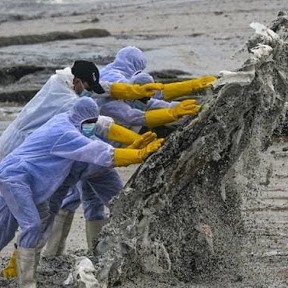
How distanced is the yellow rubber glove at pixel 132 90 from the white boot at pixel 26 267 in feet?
6.18

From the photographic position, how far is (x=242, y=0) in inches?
1325

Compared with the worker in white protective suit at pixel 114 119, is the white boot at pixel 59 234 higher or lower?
lower

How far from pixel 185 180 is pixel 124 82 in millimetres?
1791

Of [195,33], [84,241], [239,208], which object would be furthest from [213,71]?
[239,208]

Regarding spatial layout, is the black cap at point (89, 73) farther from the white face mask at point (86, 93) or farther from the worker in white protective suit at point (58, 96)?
the white face mask at point (86, 93)

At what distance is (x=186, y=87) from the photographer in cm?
1059

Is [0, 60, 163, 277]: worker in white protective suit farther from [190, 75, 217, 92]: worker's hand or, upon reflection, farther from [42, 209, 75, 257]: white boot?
[42, 209, 75, 257]: white boot

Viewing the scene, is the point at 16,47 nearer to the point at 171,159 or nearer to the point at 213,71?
the point at 213,71

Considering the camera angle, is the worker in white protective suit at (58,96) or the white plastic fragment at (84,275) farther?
the worker in white protective suit at (58,96)

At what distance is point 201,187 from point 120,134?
0.79 m

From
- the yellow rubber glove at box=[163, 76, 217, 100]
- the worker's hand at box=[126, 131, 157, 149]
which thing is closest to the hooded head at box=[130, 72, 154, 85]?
the yellow rubber glove at box=[163, 76, 217, 100]

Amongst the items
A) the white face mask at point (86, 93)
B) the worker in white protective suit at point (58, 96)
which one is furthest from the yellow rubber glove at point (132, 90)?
the white face mask at point (86, 93)

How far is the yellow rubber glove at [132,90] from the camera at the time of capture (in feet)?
34.7

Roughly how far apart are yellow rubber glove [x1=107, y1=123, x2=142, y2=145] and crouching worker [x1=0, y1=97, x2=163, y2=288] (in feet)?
1.21
